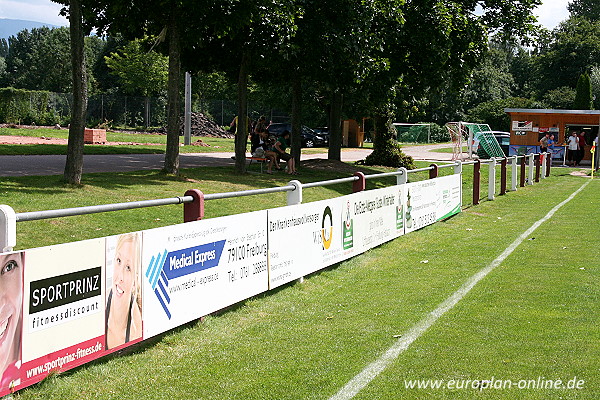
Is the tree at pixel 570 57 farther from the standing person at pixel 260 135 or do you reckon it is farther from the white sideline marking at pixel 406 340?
the white sideline marking at pixel 406 340

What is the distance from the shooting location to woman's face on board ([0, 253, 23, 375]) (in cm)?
511

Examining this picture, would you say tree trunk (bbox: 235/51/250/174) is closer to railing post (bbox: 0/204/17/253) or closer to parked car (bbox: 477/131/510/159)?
railing post (bbox: 0/204/17/253)

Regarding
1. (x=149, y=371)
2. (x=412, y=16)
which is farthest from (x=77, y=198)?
(x=412, y=16)

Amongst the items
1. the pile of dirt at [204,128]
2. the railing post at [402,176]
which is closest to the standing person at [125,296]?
the railing post at [402,176]

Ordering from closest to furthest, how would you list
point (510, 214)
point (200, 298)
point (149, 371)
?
point (149, 371)
point (200, 298)
point (510, 214)

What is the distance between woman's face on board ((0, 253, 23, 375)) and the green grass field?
1.30ft

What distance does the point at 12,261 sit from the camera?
17.0 ft

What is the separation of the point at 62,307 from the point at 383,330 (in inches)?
121

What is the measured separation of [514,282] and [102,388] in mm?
5607

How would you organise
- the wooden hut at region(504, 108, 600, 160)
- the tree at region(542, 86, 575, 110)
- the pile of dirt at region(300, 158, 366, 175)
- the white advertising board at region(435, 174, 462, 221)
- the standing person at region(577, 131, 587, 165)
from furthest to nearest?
the tree at region(542, 86, 575, 110), the wooden hut at region(504, 108, 600, 160), the standing person at region(577, 131, 587, 165), the pile of dirt at region(300, 158, 366, 175), the white advertising board at region(435, 174, 462, 221)

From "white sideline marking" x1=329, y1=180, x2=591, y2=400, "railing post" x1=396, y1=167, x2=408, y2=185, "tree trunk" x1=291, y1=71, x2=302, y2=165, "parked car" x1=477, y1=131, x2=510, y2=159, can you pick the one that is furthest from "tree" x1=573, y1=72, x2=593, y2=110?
"white sideline marking" x1=329, y1=180, x2=591, y2=400

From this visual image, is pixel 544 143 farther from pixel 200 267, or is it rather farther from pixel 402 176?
pixel 200 267

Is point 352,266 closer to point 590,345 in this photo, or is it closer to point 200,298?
point 200,298

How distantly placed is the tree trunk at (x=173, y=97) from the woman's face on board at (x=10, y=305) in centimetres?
1483
